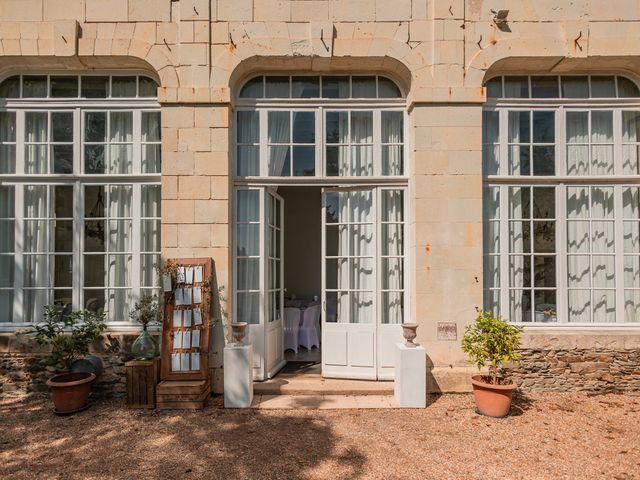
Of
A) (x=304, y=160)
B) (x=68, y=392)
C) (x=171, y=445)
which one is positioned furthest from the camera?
(x=304, y=160)

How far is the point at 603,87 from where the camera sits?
16.0 feet

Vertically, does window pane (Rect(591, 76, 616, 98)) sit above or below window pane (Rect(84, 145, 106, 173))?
above

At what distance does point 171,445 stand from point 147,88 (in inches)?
148

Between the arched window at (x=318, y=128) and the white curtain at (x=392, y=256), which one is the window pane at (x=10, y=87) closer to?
the arched window at (x=318, y=128)

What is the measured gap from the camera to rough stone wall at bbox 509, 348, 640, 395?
452 cm

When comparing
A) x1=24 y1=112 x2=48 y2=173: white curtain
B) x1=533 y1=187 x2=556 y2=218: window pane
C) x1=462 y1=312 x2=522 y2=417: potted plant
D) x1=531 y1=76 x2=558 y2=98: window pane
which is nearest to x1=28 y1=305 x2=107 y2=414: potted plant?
x1=24 y1=112 x2=48 y2=173: white curtain

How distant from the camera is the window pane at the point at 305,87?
15.9 ft

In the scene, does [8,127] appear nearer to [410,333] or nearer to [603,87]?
[410,333]

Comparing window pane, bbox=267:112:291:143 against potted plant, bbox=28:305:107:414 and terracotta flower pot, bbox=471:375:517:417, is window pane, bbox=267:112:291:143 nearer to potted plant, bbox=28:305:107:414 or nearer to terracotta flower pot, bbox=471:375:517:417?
potted plant, bbox=28:305:107:414

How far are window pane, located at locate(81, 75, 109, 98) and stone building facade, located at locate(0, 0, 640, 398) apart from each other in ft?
0.94

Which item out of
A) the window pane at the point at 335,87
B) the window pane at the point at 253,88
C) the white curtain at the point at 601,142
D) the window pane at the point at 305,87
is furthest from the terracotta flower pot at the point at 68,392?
the white curtain at the point at 601,142

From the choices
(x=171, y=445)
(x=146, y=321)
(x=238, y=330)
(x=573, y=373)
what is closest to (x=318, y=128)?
(x=238, y=330)

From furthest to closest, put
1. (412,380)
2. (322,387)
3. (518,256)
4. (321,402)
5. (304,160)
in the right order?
1. (304,160)
2. (518,256)
3. (322,387)
4. (321,402)
5. (412,380)

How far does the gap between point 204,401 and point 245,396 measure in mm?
411
